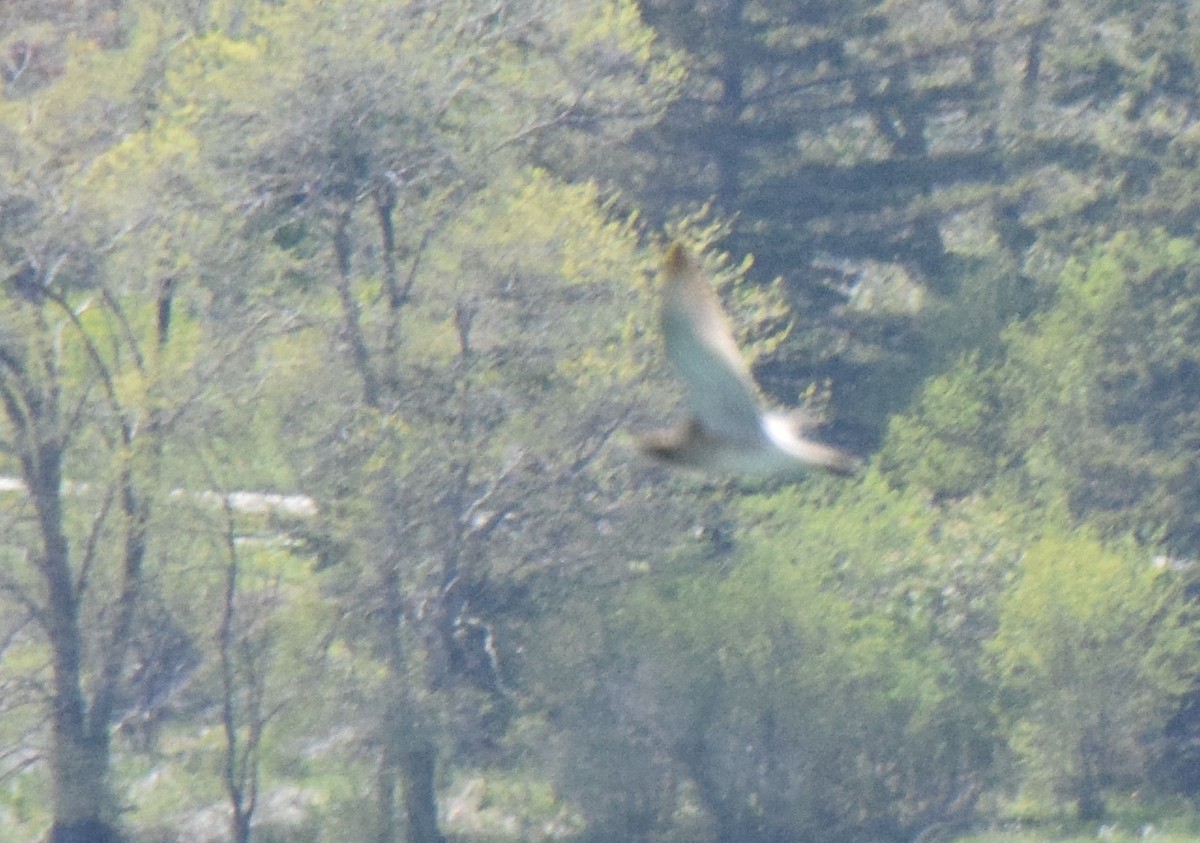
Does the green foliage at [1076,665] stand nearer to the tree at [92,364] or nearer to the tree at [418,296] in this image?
the tree at [418,296]

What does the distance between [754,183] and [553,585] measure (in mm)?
5189

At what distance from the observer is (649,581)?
1448 cm

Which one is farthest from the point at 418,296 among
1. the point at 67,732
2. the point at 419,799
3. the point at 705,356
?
the point at 705,356

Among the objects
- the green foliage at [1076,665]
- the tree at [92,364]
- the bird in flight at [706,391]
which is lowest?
the bird in flight at [706,391]

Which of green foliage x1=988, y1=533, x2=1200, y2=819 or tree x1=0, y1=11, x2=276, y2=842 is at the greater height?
tree x1=0, y1=11, x2=276, y2=842

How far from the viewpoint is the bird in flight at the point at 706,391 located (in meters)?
2.73

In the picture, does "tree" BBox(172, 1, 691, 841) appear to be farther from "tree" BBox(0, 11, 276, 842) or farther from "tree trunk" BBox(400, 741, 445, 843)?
"tree" BBox(0, 11, 276, 842)

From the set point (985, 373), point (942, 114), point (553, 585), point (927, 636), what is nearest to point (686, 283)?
point (553, 585)

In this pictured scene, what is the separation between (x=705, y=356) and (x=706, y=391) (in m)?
0.06

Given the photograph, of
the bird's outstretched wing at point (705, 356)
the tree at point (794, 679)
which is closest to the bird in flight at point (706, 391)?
the bird's outstretched wing at point (705, 356)

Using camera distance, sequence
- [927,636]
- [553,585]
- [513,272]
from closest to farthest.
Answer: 1. [513,272]
2. [553,585]
3. [927,636]

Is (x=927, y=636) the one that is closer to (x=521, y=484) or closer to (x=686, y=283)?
(x=521, y=484)

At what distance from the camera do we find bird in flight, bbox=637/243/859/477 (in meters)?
2.73

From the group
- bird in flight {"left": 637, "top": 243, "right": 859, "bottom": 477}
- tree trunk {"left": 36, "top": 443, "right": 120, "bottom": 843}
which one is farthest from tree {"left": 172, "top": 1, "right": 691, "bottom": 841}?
bird in flight {"left": 637, "top": 243, "right": 859, "bottom": 477}
